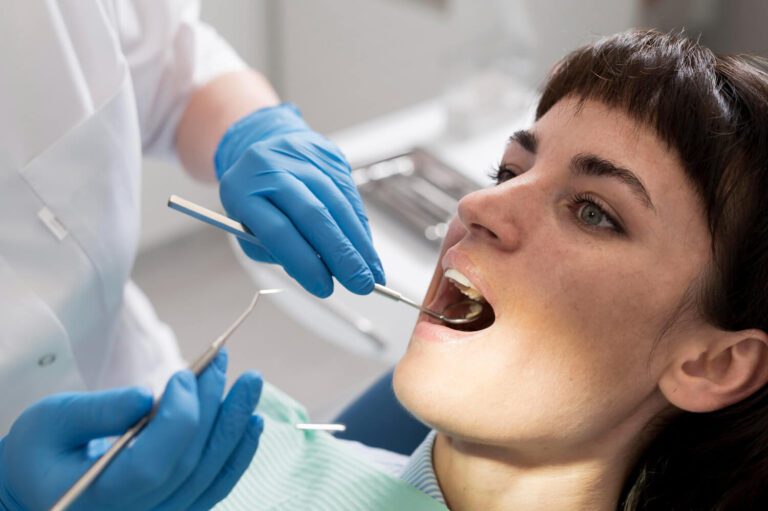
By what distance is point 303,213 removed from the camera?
3.67 ft

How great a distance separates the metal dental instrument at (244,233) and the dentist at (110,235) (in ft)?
0.09

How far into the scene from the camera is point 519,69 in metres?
2.19

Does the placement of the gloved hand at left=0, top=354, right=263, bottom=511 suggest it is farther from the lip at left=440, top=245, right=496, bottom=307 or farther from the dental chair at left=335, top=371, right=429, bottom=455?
the dental chair at left=335, top=371, right=429, bottom=455

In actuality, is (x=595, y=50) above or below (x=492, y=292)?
above

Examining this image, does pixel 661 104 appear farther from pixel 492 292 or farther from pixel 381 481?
pixel 381 481

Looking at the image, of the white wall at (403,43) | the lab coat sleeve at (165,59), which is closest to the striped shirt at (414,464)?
the lab coat sleeve at (165,59)

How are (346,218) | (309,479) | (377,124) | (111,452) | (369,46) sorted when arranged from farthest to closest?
(369,46) < (377,124) < (309,479) < (346,218) < (111,452)

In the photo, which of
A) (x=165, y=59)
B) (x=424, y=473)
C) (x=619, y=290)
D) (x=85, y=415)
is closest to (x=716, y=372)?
(x=619, y=290)

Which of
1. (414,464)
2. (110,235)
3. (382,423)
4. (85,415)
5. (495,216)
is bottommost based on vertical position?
(382,423)

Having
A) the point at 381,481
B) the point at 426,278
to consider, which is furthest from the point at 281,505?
the point at 426,278

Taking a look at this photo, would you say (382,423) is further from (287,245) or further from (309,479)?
(287,245)

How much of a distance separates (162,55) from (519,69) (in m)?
1.01

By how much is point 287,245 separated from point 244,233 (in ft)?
0.18

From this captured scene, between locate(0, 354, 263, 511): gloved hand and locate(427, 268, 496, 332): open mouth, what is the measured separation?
337 mm
